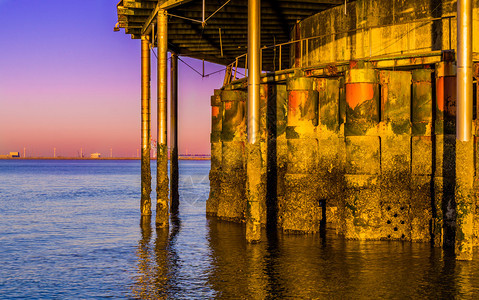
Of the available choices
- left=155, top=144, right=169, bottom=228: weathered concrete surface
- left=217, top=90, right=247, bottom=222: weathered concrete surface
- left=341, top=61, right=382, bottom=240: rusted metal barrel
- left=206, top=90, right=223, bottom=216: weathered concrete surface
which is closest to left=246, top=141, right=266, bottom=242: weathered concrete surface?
left=341, top=61, right=382, bottom=240: rusted metal barrel

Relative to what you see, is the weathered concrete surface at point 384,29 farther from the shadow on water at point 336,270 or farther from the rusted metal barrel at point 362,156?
the shadow on water at point 336,270

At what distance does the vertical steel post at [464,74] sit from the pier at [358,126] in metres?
0.03

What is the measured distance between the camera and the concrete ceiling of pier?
85.9ft

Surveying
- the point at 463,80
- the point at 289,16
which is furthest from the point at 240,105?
the point at 463,80

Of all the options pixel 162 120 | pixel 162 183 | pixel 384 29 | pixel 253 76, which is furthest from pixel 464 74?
pixel 162 183

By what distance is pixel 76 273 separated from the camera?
18312mm

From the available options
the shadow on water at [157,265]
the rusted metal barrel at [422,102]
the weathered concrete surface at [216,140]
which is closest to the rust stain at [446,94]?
the rusted metal barrel at [422,102]

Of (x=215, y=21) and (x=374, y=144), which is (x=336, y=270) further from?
(x=215, y=21)

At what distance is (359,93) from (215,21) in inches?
452

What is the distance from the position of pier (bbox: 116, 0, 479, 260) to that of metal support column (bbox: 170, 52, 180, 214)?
24.2 ft

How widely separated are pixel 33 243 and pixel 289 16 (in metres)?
14.9

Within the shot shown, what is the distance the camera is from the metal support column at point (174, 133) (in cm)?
3444

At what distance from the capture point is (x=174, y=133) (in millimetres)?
34562

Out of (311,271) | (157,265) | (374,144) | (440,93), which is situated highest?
(440,93)
